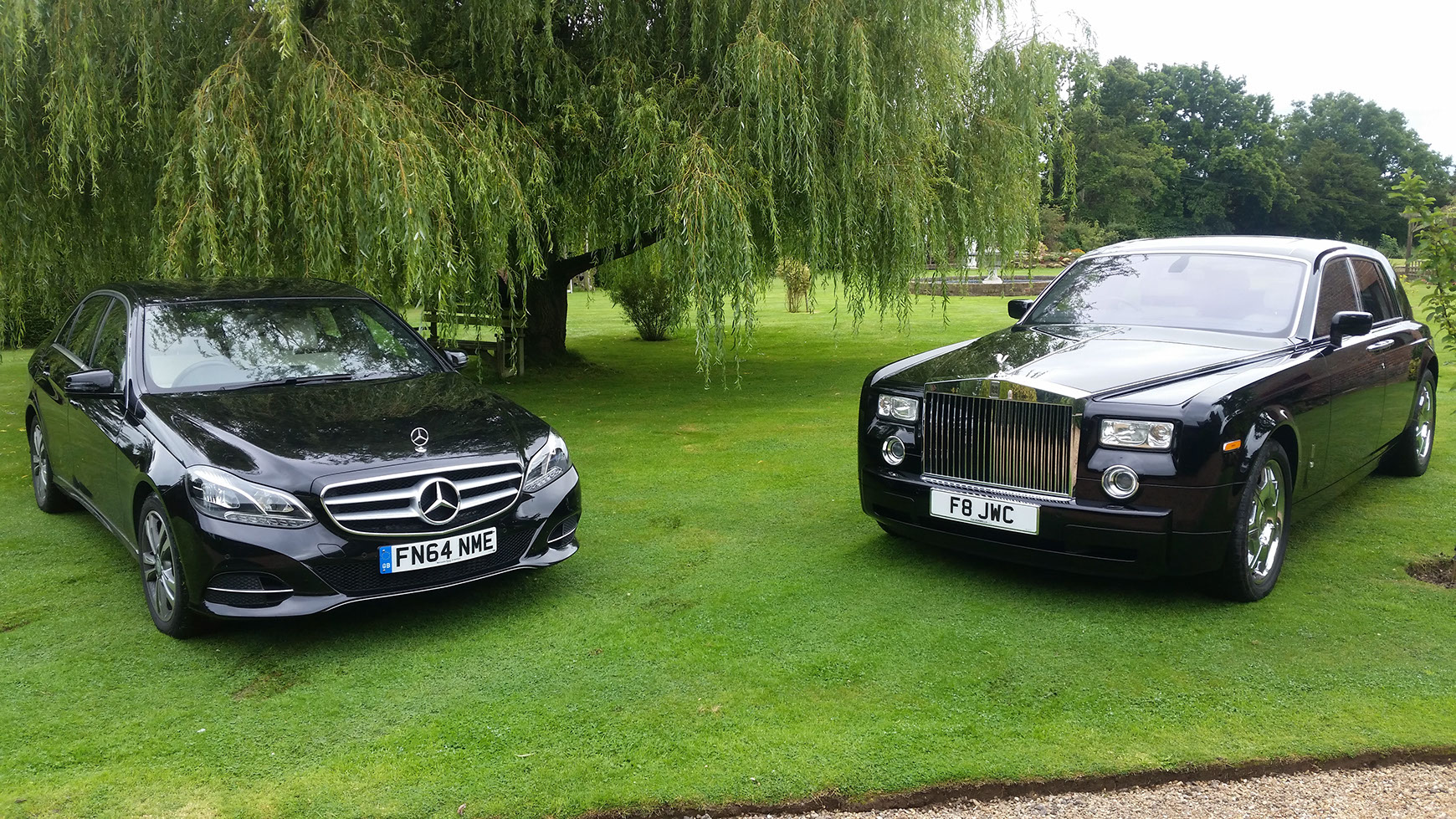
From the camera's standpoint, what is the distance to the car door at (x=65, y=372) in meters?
6.09

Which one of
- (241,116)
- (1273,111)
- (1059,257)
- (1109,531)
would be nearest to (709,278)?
(241,116)

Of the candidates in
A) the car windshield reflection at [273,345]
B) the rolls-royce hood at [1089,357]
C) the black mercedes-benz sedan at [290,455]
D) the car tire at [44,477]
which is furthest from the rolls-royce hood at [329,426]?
the car tire at [44,477]

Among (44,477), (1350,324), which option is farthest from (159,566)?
(1350,324)

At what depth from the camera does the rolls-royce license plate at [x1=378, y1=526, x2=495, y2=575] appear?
439cm

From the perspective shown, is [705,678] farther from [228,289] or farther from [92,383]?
[228,289]

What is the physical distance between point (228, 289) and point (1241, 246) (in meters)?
6.12

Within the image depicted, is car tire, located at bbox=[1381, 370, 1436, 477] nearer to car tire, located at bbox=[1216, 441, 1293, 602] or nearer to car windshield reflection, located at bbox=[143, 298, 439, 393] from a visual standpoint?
car tire, located at bbox=[1216, 441, 1293, 602]

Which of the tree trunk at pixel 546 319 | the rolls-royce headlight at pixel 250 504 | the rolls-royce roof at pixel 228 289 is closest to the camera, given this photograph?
the rolls-royce headlight at pixel 250 504

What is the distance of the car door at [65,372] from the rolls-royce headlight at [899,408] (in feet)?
15.1

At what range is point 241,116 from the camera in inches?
314

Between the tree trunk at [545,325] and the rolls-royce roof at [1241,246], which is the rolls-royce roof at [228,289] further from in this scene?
the tree trunk at [545,325]

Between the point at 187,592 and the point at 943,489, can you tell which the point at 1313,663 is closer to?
the point at 943,489

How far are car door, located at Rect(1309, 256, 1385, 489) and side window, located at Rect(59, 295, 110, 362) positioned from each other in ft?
22.8

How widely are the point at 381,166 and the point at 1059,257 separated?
40.4 meters
